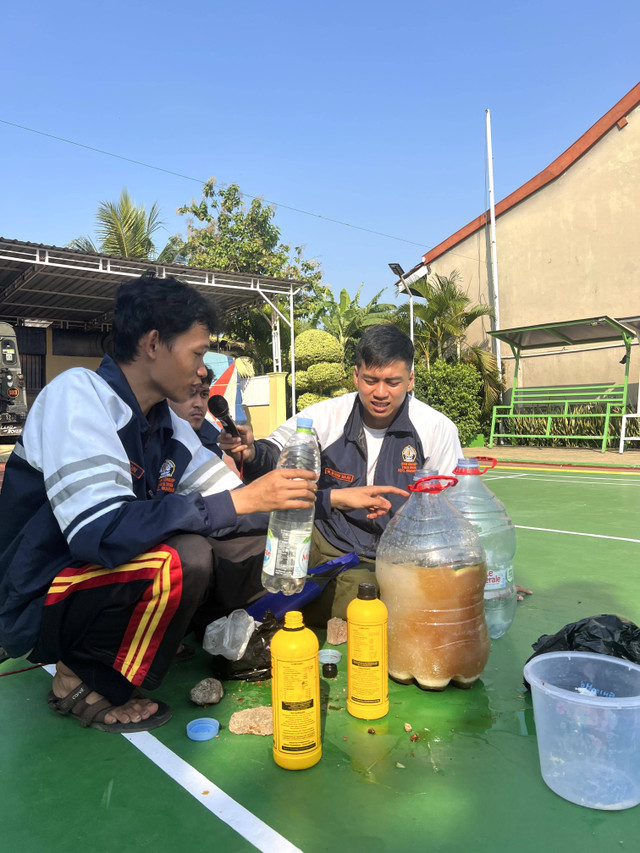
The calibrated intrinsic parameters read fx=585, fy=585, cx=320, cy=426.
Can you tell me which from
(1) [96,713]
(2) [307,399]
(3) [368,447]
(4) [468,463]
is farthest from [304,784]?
(2) [307,399]

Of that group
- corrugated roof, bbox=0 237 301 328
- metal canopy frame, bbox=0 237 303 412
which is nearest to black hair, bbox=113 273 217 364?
corrugated roof, bbox=0 237 301 328

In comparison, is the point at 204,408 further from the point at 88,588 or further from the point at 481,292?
the point at 481,292

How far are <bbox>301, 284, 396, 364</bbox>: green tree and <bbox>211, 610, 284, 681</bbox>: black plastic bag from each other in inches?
835

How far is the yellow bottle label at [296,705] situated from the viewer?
1.85 metres

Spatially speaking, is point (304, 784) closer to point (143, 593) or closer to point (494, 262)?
point (143, 593)

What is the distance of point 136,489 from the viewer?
7.66 ft

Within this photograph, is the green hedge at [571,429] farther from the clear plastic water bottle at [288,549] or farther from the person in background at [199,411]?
the clear plastic water bottle at [288,549]

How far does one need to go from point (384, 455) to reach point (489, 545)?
→ 73 cm

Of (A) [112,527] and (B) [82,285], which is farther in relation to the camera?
(B) [82,285]

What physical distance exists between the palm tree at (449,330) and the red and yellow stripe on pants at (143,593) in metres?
16.5

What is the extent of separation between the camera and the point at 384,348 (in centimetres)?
313

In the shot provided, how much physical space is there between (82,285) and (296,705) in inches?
672

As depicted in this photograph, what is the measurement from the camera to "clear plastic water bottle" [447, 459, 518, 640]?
294 cm

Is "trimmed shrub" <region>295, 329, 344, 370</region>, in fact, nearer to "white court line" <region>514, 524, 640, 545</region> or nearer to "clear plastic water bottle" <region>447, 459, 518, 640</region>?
"white court line" <region>514, 524, 640, 545</region>
